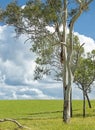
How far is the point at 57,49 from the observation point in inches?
2352

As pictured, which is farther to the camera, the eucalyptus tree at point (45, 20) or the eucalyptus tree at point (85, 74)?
the eucalyptus tree at point (85, 74)

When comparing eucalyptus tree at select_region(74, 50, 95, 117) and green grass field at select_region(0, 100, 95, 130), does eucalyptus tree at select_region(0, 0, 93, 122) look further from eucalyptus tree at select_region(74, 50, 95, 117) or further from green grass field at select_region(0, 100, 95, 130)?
eucalyptus tree at select_region(74, 50, 95, 117)

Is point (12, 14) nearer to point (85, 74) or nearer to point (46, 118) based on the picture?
point (46, 118)

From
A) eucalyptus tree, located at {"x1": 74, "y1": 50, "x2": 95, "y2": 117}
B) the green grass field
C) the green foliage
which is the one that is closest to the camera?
the green grass field

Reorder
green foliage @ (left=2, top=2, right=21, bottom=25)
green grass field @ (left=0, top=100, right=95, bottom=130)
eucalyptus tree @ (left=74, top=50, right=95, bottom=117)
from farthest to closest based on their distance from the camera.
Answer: eucalyptus tree @ (left=74, top=50, right=95, bottom=117)
green foliage @ (left=2, top=2, right=21, bottom=25)
green grass field @ (left=0, top=100, right=95, bottom=130)

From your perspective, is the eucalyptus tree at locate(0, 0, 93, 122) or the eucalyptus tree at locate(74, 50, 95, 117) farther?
the eucalyptus tree at locate(74, 50, 95, 117)

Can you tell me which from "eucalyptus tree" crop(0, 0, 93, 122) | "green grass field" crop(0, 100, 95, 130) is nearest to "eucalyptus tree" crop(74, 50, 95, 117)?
"green grass field" crop(0, 100, 95, 130)

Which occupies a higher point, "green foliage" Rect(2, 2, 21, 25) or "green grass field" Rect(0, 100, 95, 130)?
"green foliage" Rect(2, 2, 21, 25)

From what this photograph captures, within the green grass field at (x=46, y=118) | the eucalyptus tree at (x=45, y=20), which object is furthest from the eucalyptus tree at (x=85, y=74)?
the eucalyptus tree at (x=45, y=20)

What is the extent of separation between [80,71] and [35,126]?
3643 centimetres

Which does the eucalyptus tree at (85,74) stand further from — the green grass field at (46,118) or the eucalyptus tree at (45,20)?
the eucalyptus tree at (45,20)

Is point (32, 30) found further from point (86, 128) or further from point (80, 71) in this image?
point (80, 71)

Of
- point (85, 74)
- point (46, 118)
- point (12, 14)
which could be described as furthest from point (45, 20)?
point (85, 74)

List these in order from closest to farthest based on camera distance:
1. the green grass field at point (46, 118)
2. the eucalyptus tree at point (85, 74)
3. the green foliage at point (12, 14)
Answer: the green grass field at point (46, 118) < the green foliage at point (12, 14) < the eucalyptus tree at point (85, 74)
